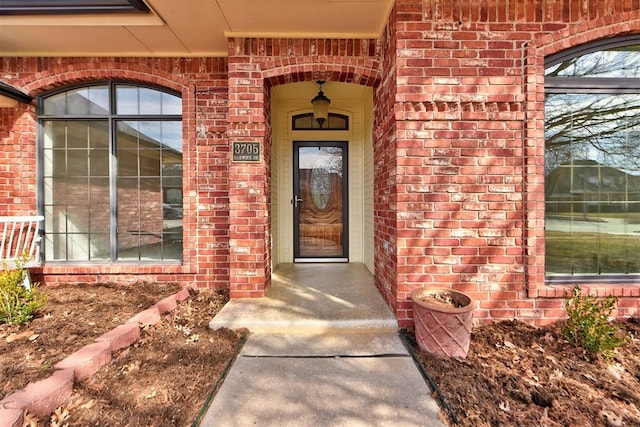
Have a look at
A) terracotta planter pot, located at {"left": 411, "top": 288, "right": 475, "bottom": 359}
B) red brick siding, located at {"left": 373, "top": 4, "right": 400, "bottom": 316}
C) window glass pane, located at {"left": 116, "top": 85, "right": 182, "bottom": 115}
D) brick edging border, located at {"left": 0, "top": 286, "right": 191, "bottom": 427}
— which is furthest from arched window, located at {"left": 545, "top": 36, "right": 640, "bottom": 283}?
window glass pane, located at {"left": 116, "top": 85, "right": 182, "bottom": 115}

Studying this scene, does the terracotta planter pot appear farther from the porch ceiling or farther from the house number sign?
the porch ceiling

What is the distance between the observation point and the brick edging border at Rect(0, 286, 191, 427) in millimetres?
1475

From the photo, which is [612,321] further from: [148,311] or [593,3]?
[148,311]

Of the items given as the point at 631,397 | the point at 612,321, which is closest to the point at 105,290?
the point at 631,397

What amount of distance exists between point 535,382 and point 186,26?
13.8 ft

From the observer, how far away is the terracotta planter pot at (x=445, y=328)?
6.93 ft

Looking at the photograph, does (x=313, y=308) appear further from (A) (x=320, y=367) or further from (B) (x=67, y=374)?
(B) (x=67, y=374)

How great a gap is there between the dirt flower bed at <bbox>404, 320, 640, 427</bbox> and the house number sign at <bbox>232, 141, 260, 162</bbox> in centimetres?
234

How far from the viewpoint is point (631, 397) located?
5.64 ft

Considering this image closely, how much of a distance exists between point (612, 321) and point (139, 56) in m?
5.70

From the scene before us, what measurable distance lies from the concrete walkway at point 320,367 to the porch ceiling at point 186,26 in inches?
110

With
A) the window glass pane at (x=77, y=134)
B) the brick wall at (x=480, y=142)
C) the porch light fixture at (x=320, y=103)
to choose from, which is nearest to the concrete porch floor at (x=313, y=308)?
the brick wall at (x=480, y=142)

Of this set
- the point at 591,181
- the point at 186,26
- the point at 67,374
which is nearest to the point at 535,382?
the point at 591,181

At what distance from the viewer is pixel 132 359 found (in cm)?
211
